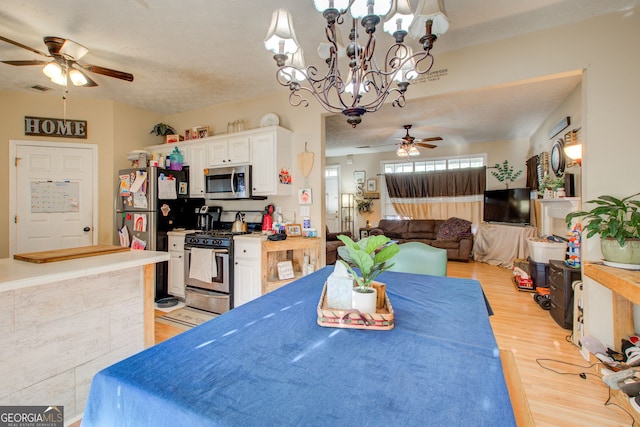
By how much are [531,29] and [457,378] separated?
9.41 feet

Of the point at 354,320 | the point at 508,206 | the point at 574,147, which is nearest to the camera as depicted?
the point at 354,320

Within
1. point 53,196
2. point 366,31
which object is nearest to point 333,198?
point 53,196

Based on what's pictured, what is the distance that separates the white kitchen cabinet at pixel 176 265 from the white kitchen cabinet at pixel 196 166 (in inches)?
24.5

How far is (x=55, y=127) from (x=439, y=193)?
23.3 ft

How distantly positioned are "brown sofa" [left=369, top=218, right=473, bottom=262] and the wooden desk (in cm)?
390

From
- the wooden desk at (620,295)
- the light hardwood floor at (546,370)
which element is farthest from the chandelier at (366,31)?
the wooden desk at (620,295)

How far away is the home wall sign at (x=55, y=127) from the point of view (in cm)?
372

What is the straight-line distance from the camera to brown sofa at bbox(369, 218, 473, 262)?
19.9ft

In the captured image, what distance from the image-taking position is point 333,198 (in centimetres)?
839

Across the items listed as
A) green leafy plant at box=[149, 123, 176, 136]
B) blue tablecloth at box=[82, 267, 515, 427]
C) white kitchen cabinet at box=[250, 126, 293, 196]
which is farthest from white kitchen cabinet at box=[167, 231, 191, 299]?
blue tablecloth at box=[82, 267, 515, 427]

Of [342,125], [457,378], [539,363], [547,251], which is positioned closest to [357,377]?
[457,378]

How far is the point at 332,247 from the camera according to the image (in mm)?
5047

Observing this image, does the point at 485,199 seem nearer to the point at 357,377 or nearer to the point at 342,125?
the point at 342,125

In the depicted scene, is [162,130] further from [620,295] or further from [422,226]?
[422,226]
